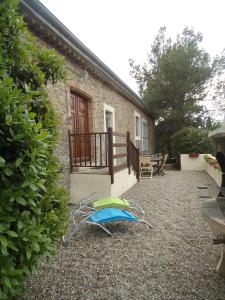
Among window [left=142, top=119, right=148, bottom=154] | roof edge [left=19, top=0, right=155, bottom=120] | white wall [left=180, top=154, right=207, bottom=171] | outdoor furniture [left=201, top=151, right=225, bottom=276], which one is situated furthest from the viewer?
window [left=142, top=119, right=148, bottom=154]

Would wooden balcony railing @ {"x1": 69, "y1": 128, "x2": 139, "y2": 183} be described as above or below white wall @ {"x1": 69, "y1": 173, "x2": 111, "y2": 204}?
above

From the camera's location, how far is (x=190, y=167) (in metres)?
10.9

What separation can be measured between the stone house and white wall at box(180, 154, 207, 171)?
13.2ft

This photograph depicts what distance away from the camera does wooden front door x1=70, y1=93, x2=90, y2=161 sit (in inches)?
213

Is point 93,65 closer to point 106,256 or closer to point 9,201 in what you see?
point 106,256

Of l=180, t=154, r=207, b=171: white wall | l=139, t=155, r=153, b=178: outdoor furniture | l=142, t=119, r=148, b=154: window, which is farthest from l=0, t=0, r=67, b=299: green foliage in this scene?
l=142, t=119, r=148, b=154: window

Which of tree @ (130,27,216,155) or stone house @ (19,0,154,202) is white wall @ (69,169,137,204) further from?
tree @ (130,27,216,155)

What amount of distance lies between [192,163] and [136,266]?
926 cm

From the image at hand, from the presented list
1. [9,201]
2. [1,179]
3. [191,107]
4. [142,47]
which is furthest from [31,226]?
[142,47]

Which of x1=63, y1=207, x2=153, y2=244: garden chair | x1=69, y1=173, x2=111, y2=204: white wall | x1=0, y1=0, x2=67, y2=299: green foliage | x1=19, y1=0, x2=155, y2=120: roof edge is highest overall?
x1=19, y1=0, x2=155, y2=120: roof edge

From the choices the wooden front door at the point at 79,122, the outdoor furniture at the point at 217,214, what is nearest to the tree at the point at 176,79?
the wooden front door at the point at 79,122

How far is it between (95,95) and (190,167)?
6.65 m

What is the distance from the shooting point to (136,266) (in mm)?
2328

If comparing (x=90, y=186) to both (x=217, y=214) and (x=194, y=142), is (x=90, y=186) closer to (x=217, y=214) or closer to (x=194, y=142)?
(x=217, y=214)
